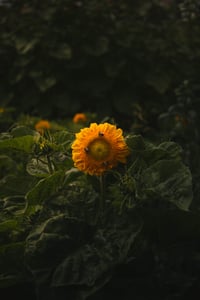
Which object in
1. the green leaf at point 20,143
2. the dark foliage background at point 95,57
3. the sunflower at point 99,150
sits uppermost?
the sunflower at point 99,150

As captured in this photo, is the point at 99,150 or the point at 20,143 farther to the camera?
the point at 20,143

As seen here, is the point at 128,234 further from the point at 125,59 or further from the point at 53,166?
the point at 125,59

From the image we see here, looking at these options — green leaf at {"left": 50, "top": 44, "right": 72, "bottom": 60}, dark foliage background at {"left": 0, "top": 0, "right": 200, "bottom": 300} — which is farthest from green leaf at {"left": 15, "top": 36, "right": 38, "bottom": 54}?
green leaf at {"left": 50, "top": 44, "right": 72, "bottom": 60}

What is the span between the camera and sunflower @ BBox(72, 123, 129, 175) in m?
2.23

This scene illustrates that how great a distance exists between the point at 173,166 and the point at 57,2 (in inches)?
127

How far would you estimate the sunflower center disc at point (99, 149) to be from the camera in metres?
2.23

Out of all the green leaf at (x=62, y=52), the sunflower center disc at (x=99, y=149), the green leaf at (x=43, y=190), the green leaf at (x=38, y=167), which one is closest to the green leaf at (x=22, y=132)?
the green leaf at (x=38, y=167)

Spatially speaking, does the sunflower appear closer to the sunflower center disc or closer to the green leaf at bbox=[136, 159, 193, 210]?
the sunflower center disc

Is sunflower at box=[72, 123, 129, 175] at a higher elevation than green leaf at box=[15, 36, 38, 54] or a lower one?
higher

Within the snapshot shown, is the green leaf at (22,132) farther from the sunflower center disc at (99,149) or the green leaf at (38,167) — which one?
the sunflower center disc at (99,149)

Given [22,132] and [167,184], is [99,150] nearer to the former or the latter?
[167,184]

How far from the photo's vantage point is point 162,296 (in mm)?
2393

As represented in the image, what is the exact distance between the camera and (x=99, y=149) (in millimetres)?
2229

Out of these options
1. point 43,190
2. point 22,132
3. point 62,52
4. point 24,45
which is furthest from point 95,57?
point 43,190
